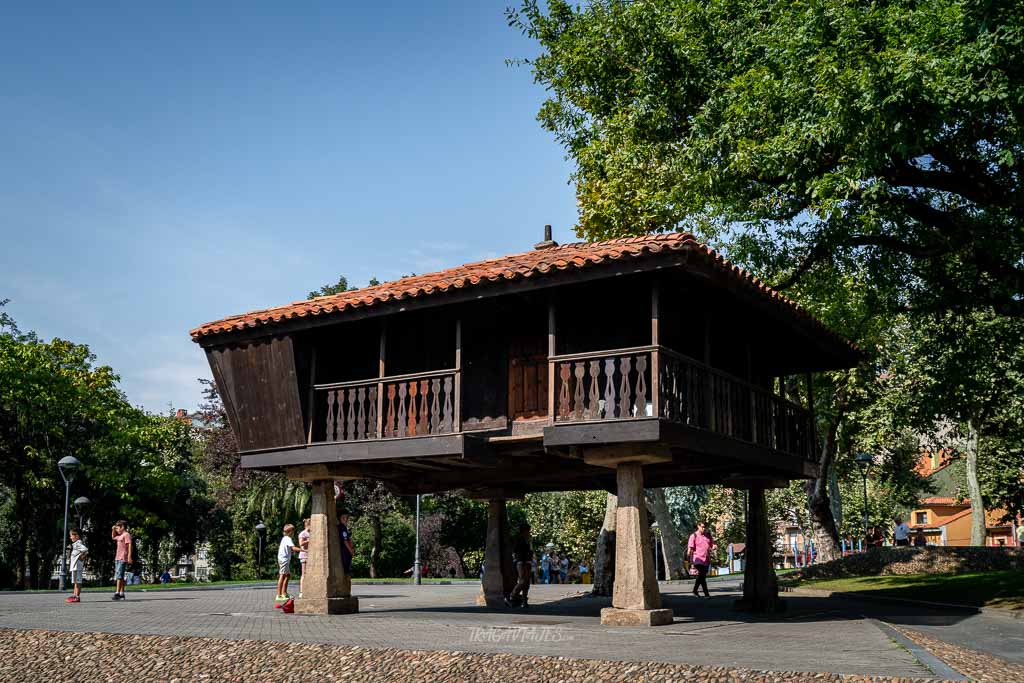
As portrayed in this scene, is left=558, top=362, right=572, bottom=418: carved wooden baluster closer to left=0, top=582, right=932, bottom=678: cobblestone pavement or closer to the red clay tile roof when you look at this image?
the red clay tile roof

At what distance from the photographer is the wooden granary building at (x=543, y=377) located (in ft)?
46.2

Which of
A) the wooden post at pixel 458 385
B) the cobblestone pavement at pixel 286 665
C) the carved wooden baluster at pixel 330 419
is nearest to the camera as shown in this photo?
the cobblestone pavement at pixel 286 665

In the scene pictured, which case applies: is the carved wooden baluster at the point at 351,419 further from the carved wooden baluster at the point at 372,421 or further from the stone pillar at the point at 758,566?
the stone pillar at the point at 758,566

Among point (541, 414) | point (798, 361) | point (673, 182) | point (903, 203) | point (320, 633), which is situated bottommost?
point (320, 633)

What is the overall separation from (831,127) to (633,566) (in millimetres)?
7171

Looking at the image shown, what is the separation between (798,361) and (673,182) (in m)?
4.32

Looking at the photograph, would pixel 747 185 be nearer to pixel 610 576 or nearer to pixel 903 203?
pixel 903 203

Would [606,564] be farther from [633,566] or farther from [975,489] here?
[975,489]

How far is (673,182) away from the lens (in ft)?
Result: 67.4

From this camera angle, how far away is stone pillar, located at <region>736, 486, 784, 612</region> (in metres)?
18.2

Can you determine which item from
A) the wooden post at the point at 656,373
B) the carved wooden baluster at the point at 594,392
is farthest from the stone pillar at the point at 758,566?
the wooden post at the point at 656,373

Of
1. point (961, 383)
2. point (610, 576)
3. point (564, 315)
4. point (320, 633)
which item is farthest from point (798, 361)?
point (320, 633)

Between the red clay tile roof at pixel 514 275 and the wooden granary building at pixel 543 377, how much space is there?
0.13 ft

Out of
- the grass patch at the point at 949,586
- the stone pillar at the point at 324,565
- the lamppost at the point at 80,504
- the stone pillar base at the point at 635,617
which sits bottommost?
the grass patch at the point at 949,586
